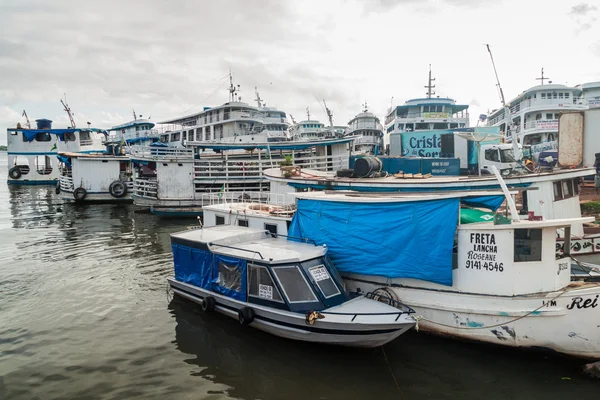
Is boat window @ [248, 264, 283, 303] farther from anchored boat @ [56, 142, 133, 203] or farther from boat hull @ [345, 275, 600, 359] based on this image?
anchored boat @ [56, 142, 133, 203]

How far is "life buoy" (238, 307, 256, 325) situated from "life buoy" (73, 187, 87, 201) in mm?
30122

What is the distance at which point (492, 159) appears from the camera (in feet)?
57.4

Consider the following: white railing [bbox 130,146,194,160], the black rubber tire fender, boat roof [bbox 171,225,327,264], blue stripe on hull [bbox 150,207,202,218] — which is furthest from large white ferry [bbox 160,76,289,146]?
boat roof [bbox 171,225,327,264]

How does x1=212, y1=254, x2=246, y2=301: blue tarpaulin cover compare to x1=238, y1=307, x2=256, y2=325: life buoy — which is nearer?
x1=238, y1=307, x2=256, y2=325: life buoy

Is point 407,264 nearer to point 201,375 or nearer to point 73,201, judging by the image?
point 201,375

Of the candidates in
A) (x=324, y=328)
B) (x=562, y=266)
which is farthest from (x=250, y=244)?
(x=562, y=266)

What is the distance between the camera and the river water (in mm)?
7703

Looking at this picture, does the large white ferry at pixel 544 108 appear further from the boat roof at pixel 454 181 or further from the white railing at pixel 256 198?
the white railing at pixel 256 198

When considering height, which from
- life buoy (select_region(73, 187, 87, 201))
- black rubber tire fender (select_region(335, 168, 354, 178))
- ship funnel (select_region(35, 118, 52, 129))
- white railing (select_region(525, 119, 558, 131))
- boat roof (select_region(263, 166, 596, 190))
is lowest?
life buoy (select_region(73, 187, 87, 201))

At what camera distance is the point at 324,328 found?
27.9 ft

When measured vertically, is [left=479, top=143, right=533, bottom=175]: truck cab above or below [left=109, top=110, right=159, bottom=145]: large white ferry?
below

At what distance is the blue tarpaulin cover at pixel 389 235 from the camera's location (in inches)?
351

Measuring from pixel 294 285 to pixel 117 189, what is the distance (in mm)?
29928

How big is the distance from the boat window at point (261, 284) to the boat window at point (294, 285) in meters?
0.23
